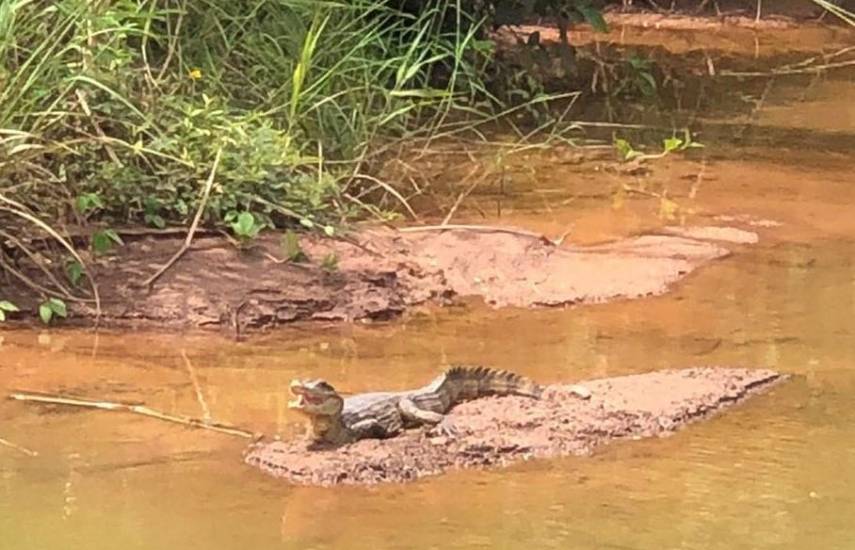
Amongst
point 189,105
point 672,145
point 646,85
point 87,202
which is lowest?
point 646,85

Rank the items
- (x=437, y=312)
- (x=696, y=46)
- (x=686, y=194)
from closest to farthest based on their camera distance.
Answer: (x=437, y=312) < (x=686, y=194) < (x=696, y=46)

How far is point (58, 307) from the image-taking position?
4.56m

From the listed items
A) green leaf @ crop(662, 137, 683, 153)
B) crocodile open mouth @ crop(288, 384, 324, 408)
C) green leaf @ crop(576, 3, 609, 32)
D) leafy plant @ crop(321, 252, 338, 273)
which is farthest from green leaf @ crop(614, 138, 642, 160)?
crocodile open mouth @ crop(288, 384, 324, 408)

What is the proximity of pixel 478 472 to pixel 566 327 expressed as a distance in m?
1.23

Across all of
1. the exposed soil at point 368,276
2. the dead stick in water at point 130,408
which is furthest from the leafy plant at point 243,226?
the dead stick in water at point 130,408

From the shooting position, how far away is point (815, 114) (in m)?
8.30

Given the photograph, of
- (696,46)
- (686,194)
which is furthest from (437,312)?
(696,46)

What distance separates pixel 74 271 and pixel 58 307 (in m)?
0.14

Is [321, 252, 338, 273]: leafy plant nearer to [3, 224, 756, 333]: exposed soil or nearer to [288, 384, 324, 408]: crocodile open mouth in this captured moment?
[3, 224, 756, 333]: exposed soil

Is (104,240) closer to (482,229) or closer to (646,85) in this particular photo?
(482,229)

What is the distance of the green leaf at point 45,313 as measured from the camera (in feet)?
14.8

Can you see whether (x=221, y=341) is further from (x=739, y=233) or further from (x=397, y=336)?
(x=739, y=233)

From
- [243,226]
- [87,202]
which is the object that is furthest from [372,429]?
[87,202]

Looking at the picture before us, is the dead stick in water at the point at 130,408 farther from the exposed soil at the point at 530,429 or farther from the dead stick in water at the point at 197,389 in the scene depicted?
the exposed soil at the point at 530,429
